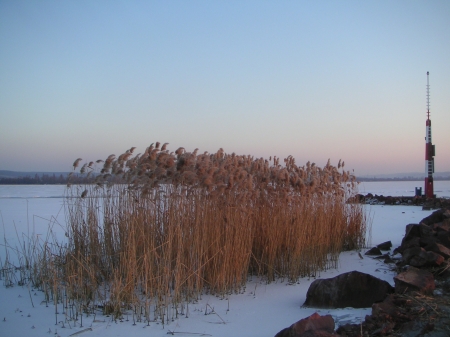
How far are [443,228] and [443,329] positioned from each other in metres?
3.67

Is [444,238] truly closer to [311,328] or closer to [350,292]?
[350,292]

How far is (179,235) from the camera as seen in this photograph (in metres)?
4.48

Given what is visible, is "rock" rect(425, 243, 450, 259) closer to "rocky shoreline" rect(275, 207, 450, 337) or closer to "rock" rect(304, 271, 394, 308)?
"rocky shoreline" rect(275, 207, 450, 337)

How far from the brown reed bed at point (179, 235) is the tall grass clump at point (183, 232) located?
14mm

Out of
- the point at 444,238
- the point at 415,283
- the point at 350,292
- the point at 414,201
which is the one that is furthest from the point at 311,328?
the point at 414,201

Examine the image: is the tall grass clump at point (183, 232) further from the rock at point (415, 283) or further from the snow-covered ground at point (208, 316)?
the rock at point (415, 283)

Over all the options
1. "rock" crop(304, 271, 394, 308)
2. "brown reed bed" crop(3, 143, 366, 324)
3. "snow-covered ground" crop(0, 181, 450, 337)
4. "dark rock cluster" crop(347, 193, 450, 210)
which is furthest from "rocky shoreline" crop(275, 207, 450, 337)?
"dark rock cluster" crop(347, 193, 450, 210)

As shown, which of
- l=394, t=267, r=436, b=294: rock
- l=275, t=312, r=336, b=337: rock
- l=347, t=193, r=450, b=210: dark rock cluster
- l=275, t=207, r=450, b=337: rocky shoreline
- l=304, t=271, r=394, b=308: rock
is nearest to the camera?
l=275, t=312, r=336, b=337: rock

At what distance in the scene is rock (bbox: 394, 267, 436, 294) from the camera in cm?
404

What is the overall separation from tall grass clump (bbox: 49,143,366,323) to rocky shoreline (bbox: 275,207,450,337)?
1.09 metres

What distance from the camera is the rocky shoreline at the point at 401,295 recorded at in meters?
3.17

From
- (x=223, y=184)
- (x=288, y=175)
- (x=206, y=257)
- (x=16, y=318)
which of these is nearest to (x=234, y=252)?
(x=206, y=257)

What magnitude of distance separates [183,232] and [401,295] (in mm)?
2382

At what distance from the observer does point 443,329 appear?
3.12 meters
